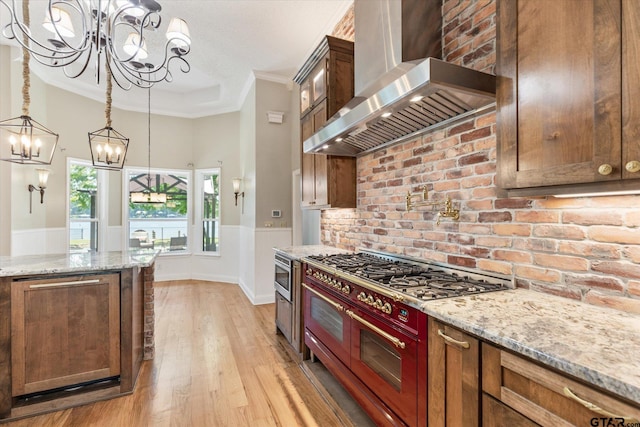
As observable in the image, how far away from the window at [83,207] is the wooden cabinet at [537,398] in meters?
6.40

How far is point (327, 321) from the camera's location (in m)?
2.37

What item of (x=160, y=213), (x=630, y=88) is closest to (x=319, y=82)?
(x=630, y=88)

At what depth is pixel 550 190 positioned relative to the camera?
1227 mm

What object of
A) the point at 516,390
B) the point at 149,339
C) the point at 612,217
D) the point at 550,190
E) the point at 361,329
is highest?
the point at 550,190

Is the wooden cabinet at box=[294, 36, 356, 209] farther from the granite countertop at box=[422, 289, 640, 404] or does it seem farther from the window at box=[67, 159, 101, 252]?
the window at box=[67, 159, 101, 252]

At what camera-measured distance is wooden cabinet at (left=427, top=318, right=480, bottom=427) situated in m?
1.15

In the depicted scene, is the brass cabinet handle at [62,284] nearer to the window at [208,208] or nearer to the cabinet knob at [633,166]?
the cabinet knob at [633,166]

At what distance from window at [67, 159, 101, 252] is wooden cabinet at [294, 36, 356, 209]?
4.34 meters

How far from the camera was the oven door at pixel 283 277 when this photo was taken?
312 centimetres

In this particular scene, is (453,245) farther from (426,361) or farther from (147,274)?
(147,274)

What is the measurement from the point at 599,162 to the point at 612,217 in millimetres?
387

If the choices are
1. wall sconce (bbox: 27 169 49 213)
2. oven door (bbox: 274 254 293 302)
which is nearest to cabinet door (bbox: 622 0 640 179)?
oven door (bbox: 274 254 293 302)

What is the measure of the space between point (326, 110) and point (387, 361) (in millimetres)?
2214

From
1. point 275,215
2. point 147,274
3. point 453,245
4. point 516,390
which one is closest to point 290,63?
point 275,215
